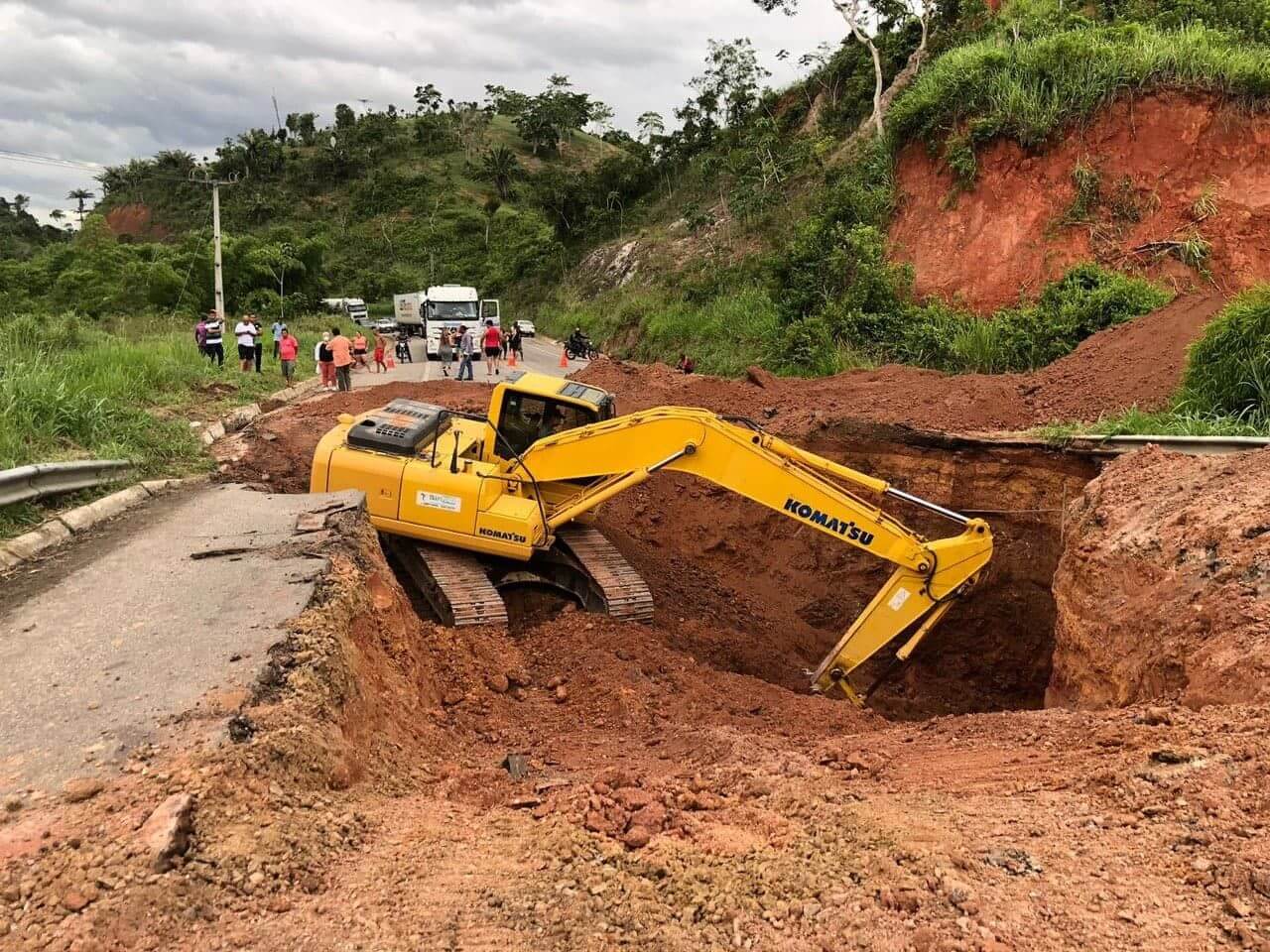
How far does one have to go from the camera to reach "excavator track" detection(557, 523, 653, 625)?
23.7ft

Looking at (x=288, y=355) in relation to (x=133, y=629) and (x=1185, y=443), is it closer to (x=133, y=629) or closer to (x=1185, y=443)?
(x=133, y=629)

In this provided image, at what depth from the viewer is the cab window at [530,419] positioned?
7832 millimetres

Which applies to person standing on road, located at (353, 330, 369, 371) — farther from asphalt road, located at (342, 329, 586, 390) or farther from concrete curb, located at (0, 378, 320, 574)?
concrete curb, located at (0, 378, 320, 574)

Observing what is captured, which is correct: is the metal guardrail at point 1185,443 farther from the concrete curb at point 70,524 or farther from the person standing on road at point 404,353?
the person standing on road at point 404,353

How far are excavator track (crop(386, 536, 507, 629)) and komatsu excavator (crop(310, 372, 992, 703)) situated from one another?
2 cm

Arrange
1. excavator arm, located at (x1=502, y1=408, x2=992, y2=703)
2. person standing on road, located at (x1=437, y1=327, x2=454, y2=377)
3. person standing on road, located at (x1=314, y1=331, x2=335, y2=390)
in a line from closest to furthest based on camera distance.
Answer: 1. excavator arm, located at (x1=502, y1=408, x2=992, y2=703)
2. person standing on road, located at (x1=314, y1=331, x2=335, y2=390)
3. person standing on road, located at (x1=437, y1=327, x2=454, y2=377)

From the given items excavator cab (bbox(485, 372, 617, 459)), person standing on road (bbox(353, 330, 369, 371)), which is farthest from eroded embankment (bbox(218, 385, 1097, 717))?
person standing on road (bbox(353, 330, 369, 371))

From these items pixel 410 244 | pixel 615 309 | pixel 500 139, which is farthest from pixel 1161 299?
pixel 500 139

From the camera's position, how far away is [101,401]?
9344mm

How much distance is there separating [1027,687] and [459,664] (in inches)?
219

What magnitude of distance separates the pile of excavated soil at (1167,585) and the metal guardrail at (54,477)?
7980 mm

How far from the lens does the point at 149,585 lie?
214 inches

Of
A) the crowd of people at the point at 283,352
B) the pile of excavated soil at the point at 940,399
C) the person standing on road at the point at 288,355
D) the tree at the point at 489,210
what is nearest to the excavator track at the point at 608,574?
the pile of excavated soil at the point at 940,399

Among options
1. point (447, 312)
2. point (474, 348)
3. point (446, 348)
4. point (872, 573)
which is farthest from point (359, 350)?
point (872, 573)
